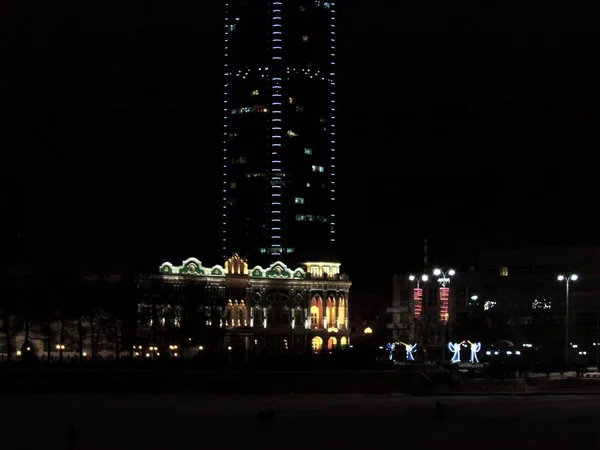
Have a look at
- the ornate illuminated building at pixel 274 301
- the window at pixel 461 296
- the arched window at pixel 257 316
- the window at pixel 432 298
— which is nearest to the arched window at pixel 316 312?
the ornate illuminated building at pixel 274 301

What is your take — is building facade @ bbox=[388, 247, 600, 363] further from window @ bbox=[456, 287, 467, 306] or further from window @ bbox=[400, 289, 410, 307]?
window @ bbox=[456, 287, 467, 306]

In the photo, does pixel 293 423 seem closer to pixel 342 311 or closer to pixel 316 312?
pixel 316 312

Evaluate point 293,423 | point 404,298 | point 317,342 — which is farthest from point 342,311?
point 293,423

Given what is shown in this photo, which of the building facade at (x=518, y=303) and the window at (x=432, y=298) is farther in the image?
the window at (x=432, y=298)

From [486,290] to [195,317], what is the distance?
52.0 meters

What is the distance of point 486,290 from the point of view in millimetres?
167375

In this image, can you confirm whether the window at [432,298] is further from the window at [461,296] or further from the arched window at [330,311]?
the arched window at [330,311]

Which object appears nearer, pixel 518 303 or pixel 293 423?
pixel 293 423

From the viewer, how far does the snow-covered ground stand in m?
51.3

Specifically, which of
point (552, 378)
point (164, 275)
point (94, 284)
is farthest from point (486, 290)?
point (552, 378)

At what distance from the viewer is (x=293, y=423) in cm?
5822

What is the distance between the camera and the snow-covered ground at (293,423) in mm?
51312

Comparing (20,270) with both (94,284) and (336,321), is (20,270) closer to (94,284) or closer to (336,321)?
(94,284)

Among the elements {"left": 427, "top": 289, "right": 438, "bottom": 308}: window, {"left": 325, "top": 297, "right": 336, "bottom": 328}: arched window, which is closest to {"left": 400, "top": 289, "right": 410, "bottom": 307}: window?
{"left": 427, "top": 289, "right": 438, "bottom": 308}: window
